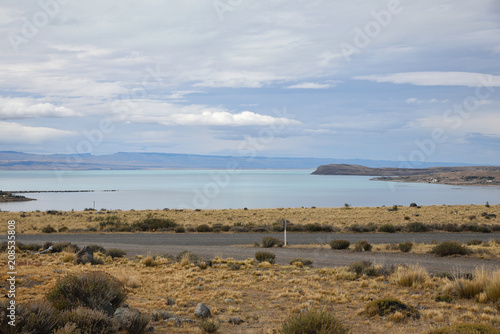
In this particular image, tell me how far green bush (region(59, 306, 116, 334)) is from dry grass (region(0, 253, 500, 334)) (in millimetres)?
1512

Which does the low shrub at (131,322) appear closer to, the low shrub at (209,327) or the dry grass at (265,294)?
the dry grass at (265,294)

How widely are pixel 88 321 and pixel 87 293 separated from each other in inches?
68.5

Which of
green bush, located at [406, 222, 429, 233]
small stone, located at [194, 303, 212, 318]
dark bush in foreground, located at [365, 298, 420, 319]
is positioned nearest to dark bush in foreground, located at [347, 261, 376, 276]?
dark bush in foreground, located at [365, 298, 420, 319]

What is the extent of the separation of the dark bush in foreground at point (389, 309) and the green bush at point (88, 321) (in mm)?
5315

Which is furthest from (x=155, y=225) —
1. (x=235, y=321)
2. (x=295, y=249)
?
(x=235, y=321)

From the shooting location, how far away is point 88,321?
21.5 feet

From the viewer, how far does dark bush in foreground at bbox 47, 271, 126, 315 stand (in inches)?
308

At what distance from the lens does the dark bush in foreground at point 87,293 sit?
7.82 metres

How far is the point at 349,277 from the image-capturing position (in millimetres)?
12883

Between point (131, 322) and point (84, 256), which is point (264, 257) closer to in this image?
point (84, 256)

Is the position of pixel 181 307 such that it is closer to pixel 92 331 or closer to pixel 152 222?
pixel 92 331

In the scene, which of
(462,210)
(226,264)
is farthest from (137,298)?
(462,210)

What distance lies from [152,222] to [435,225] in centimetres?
2146

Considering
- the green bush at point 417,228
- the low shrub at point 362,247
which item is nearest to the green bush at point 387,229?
the green bush at point 417,228
